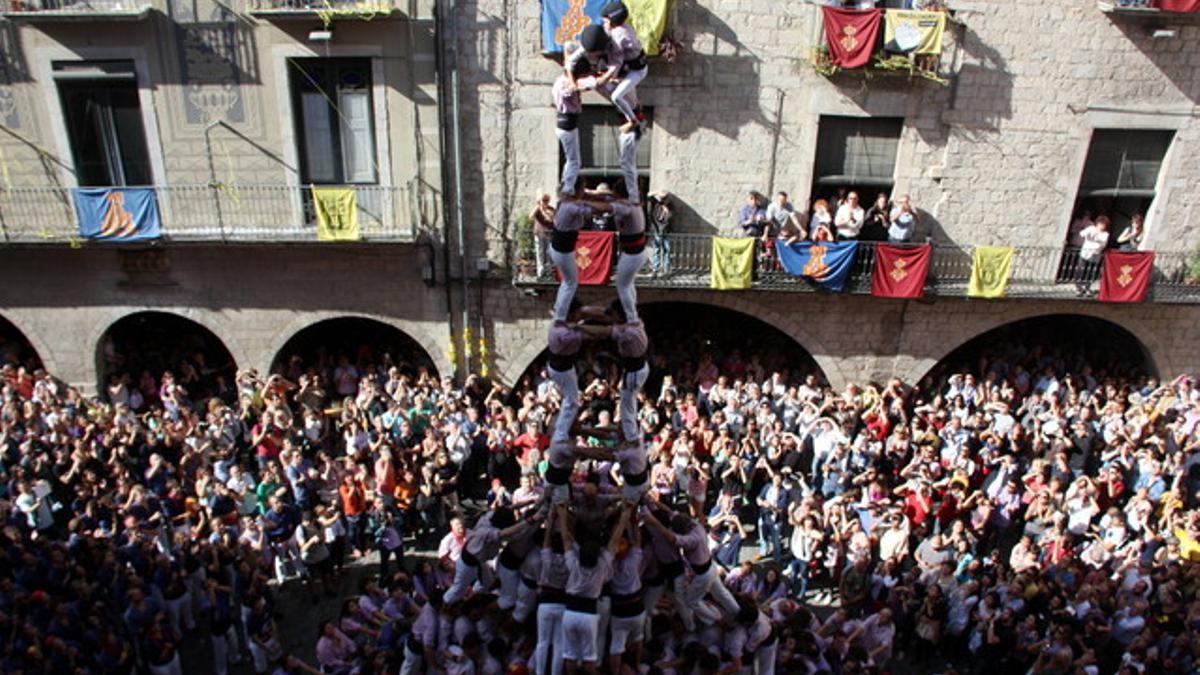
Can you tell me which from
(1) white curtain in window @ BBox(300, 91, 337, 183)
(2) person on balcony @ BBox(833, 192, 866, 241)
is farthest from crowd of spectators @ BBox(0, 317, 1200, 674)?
(1) white curtain in window @ BBox(300, 91, 337, 183)

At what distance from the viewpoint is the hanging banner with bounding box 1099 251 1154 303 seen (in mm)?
16750

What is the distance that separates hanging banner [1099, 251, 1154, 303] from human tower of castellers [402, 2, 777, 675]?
12496 millimetres

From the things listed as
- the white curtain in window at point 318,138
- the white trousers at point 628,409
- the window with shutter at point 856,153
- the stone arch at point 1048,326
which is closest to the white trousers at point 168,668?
the white trousers at point 628,409

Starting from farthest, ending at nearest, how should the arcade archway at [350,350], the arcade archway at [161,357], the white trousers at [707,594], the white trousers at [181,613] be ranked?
the arcade archway at [350,350]
the arcade archway at [161,357]
the white trousers at [181,613]
the white trousers at [707,594]

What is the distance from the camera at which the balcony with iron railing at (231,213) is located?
16797mm

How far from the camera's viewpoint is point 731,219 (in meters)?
17.5

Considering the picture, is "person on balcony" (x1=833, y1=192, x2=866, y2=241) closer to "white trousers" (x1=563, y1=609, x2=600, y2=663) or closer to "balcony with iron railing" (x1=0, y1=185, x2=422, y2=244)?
"balcony with iron railing" (x1=0, y1=185, x2=422, y2=244)

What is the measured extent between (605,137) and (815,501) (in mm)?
8500

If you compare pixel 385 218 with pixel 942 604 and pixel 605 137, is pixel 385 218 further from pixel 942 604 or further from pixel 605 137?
pixel 942 604

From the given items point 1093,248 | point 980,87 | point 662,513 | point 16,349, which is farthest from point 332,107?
point 1093,248

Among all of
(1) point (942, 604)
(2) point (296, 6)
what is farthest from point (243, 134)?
(1) point (942, 604)

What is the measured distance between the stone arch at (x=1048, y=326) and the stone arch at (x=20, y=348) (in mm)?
19478

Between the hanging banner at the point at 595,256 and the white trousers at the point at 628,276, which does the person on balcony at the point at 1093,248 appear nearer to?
the hanging banner at the point at 595,256

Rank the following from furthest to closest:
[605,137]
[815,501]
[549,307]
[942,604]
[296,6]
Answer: [549,307] → [605,137] → [296,6] → [815,501] → [942,604]
